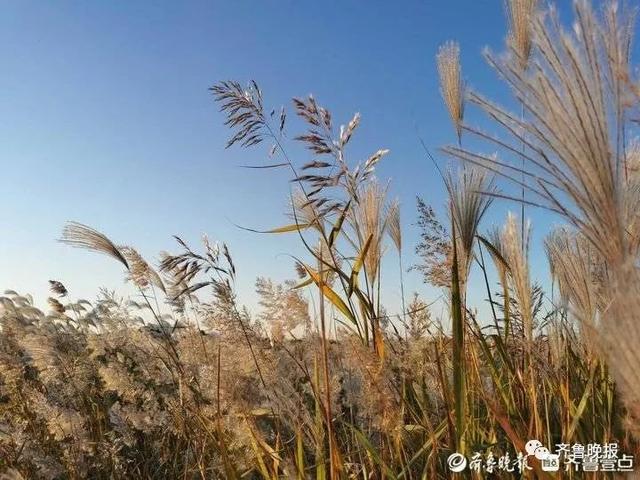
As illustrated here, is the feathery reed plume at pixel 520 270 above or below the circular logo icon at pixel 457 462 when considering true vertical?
above

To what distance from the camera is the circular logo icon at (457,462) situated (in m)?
1.81

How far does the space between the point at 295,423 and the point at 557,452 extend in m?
0.93

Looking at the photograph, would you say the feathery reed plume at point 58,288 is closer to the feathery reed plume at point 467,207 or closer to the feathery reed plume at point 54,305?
the feathery reed plume at point 54,305

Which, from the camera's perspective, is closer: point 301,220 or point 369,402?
point 369,402

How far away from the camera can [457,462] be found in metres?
1.82

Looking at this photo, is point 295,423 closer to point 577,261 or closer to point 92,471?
point 577,261

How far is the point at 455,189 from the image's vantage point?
206cm

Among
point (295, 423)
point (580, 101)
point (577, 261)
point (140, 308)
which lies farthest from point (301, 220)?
point (140, 308)

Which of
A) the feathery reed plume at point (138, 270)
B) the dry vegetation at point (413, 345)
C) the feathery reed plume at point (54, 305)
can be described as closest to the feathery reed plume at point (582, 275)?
→ the dry vegetation at point (413, 345)

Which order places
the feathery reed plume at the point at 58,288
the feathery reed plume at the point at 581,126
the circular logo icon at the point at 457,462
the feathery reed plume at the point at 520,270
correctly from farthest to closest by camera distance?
the feathery reed plume at the point at 58,288, the feathery reed plume at the point at 520,270, the circular logo icon at the point at 457,462, the feathery reed plume at the point at 581,126

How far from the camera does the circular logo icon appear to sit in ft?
5.93

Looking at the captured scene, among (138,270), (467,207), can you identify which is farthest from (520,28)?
(138,270)

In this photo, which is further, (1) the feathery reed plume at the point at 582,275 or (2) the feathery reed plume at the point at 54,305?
(2) the feathery reed plume at the point at 54,305

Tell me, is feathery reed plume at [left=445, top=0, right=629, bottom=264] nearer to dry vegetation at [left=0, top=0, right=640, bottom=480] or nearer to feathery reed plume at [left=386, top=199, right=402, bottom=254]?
dry vegetation at [left=0, top=0, right=640, bottom=480]
